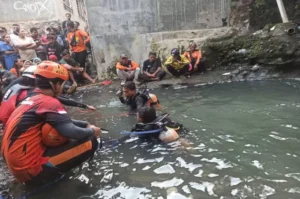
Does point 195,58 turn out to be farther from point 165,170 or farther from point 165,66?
point 165,170

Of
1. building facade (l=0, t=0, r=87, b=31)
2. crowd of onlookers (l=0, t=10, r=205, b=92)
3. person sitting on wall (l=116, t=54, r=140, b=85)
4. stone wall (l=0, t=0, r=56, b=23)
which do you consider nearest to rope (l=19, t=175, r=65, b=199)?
crowd of onlookers (l=0, t=10, r=205, b=92)

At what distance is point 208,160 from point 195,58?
838 cm

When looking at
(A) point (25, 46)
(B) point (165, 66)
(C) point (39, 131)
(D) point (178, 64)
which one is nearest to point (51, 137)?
(C) point (39, 131)

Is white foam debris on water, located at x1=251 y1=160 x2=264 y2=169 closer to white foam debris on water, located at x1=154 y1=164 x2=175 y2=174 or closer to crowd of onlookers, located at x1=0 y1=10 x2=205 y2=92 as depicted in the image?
white foam debris on water, located at x1=154 y1=164 x2=175 y2=174

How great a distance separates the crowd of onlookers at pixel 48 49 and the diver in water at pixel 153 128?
6.55m

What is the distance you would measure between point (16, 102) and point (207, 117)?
158 inches

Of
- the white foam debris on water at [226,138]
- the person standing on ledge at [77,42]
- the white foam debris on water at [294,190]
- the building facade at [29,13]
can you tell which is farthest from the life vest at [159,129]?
the building facade at [29,13]

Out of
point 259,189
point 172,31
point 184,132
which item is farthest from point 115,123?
point 172,31

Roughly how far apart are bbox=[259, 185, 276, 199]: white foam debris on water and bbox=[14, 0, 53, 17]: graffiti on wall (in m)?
18.3

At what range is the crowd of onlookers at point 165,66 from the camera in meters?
12.6

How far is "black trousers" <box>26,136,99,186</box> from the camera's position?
14.0 ft

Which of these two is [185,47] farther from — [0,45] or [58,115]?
[58,115]

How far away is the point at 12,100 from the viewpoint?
503cm

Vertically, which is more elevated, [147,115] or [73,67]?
[147,115]
